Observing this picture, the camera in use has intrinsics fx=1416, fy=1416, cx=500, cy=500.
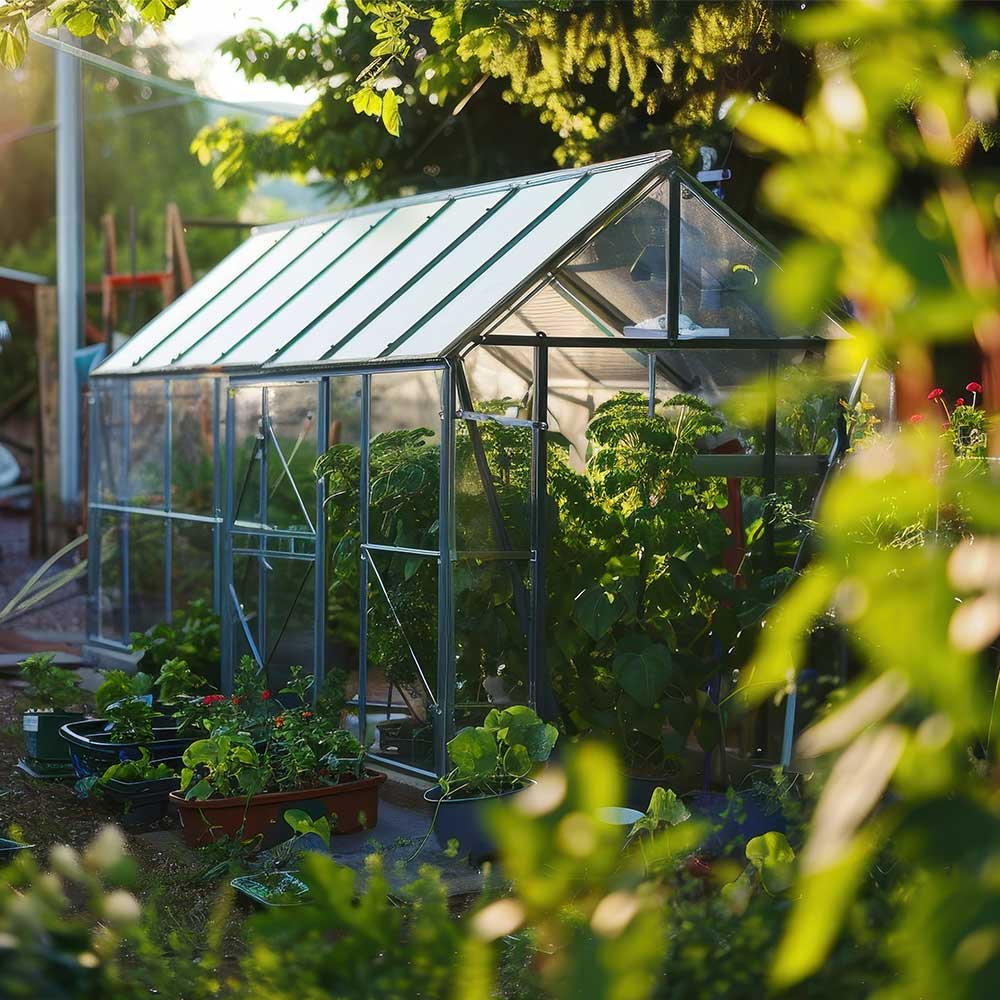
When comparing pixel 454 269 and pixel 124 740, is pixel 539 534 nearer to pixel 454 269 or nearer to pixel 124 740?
pixel 454 269

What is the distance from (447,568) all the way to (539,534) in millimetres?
421

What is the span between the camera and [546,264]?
616cm

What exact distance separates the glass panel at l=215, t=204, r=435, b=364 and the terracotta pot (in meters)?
2.75

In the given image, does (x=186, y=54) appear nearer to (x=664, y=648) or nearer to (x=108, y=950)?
(x=664, y=648)

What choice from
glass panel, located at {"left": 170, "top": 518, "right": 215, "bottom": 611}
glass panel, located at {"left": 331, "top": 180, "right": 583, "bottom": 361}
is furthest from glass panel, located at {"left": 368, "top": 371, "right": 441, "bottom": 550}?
glass panel, located at {"left": 170, "top": 518, "right": 215, "bottom": 611}

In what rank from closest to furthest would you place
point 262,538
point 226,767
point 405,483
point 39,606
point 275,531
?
point 226,767, point 405,483, point 275,531, point 262,538, point 39,606

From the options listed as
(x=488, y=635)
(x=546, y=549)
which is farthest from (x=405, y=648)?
(x=546, y=549)

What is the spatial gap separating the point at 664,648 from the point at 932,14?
4963mm

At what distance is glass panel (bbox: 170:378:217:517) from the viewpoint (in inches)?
364

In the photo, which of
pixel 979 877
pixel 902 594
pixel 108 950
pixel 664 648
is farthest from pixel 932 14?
pixel 664 648

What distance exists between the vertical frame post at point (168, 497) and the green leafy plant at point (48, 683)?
1557 mm

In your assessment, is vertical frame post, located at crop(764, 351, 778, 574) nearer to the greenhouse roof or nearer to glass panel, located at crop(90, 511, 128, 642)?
the greenhouse roof

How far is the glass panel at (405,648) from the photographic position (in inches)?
248

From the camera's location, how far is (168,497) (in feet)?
30.4
